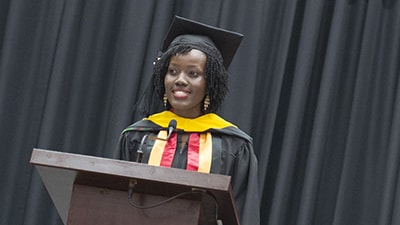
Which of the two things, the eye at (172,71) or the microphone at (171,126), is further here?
the eye at (172,71)

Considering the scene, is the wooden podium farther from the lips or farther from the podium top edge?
the lips

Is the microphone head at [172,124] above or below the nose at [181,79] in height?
below

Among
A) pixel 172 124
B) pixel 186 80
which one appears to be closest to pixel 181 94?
pixel 186 80

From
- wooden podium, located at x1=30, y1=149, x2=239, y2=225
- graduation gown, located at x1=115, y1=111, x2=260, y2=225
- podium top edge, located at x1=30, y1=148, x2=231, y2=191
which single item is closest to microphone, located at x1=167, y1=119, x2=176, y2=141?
graduation gown, located at x1=115, y1=111, x2=260, y2=225

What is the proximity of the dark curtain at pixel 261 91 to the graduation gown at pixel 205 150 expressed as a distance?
94 cm

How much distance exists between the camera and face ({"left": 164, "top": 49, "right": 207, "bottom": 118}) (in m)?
3.14

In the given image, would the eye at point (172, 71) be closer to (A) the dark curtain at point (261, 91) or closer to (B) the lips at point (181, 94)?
(B) the lips at point (181, 94)

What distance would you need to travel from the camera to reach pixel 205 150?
3098mm

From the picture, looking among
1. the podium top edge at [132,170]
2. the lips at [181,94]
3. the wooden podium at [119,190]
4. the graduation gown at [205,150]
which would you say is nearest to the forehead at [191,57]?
the lips at [181,94]

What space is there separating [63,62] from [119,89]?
324 millimetres

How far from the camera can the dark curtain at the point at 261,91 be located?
4.14 metres

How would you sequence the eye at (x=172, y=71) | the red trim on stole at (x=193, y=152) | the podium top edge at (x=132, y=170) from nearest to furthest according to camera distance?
the podium top edge at (x=132, y=170) < the red trim on stole at (x=193, y=152) < the eye at (x=172, y=71)

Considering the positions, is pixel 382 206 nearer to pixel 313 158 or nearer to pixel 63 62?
pixel 313 158

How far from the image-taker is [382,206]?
4.08 m
